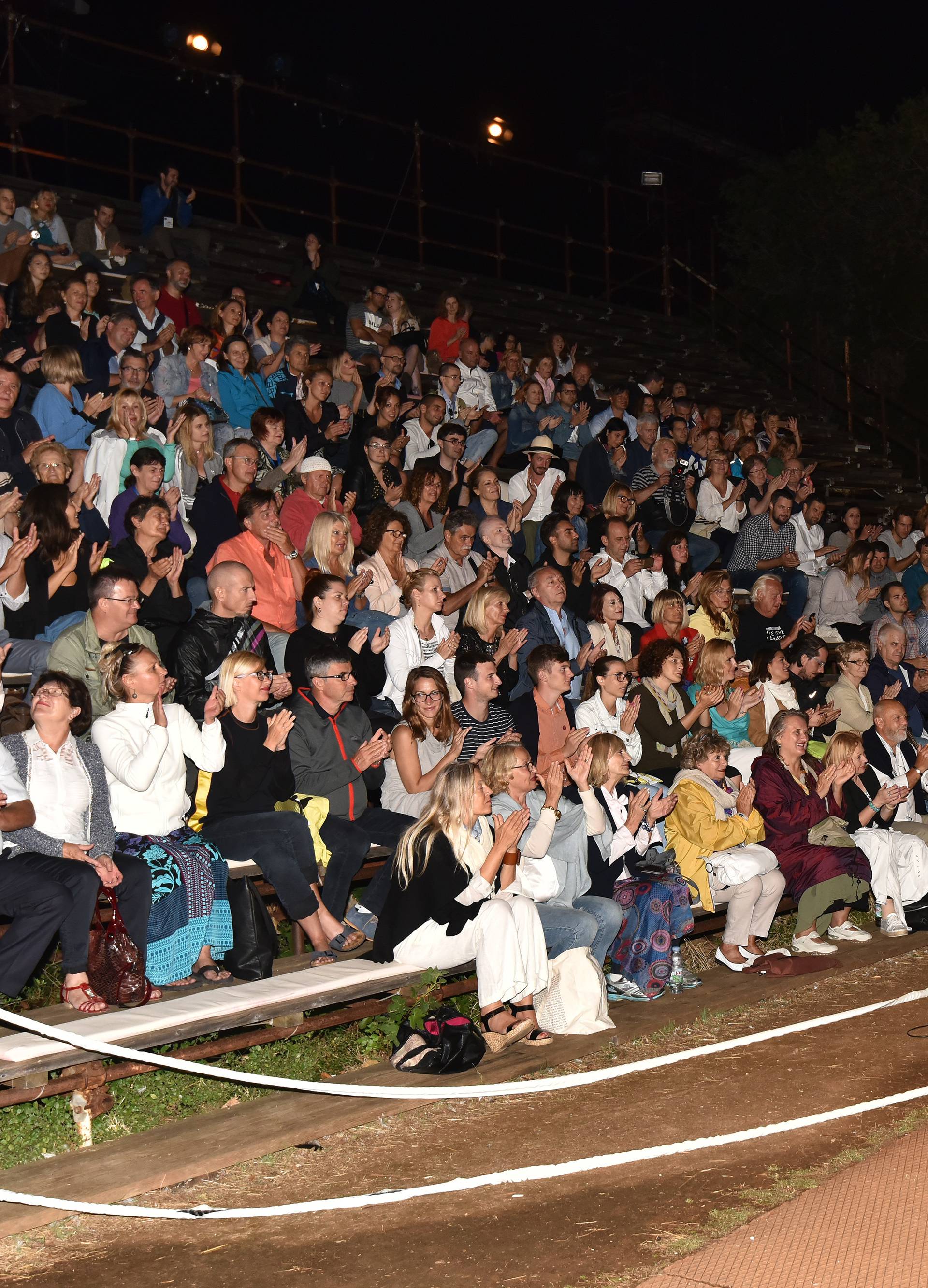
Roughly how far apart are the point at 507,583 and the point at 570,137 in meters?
16.8

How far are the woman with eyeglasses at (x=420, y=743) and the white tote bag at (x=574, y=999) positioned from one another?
3.59 ft

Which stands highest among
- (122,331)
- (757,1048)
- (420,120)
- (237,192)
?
(420,120)

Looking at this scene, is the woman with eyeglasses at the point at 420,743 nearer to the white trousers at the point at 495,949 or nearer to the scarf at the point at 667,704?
the white trousers at the point at 495,949

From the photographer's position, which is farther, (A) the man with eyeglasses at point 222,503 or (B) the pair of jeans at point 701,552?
(B) the pair of jeans at point 701,552

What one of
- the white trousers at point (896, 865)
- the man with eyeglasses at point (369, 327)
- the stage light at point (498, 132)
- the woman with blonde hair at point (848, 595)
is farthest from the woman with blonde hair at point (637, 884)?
the stage light at point (498, 132)

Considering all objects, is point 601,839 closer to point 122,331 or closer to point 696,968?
point 696,968

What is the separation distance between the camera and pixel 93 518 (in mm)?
7254

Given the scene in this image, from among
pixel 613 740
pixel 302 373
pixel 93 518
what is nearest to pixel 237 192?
pixel 302 373

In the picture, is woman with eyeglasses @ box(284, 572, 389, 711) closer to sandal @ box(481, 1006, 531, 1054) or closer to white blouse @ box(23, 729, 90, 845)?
white blouse @ box(23, 729, 90, 845)

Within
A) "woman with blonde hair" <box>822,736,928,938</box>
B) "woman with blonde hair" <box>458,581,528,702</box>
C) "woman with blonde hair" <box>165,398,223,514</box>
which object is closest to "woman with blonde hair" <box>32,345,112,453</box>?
"woman with blonde hair" <box>165,398,223,514</box>

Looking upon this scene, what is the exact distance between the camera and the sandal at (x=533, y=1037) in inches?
216

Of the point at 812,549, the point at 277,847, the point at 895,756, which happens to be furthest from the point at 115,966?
the point at 812,549

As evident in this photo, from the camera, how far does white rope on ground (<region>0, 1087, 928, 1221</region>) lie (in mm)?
3631

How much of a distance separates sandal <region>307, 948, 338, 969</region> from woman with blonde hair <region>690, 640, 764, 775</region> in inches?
133
